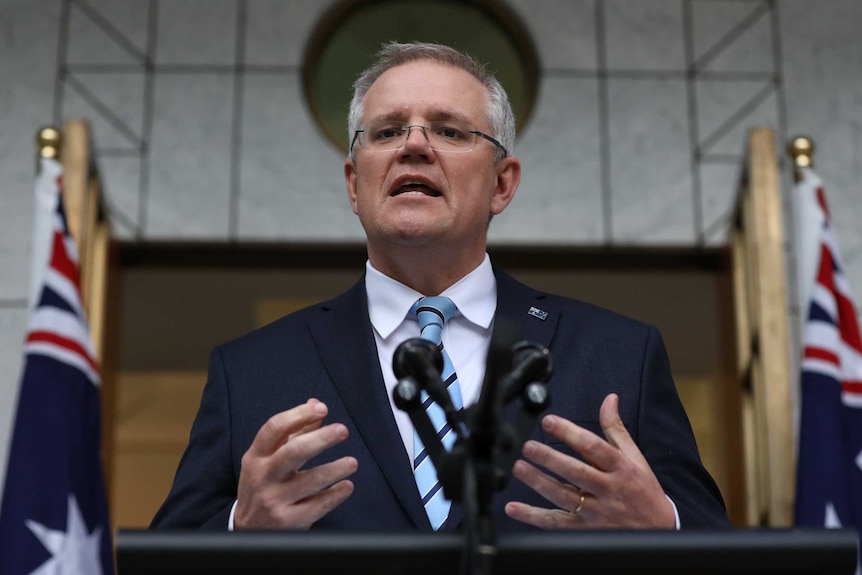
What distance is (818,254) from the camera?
4613mm

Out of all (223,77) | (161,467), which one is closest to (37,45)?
(223,77)

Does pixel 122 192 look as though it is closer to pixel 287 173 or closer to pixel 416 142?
pixel 287 173

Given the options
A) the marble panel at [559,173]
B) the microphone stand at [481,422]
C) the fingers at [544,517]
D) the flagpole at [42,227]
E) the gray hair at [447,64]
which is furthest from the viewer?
the marble panel at [559,173]

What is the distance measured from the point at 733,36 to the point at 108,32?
2606 mm

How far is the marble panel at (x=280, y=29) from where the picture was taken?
5.49 m

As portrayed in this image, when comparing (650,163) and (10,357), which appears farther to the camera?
(650,163)

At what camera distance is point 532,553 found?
4.50ft

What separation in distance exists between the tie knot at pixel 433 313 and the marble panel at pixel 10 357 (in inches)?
120

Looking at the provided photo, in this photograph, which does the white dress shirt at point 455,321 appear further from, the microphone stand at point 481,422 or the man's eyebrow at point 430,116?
the microphone stand at point 481,422

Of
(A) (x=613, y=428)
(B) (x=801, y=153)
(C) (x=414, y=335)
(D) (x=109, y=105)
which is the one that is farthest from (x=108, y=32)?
(A) (x=613, y=428)

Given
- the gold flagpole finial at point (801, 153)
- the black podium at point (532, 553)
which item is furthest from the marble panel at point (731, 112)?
the black podium at point (532, 553)

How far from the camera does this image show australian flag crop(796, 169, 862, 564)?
434 centimetres

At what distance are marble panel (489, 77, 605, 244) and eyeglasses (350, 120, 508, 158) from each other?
266 centimetres

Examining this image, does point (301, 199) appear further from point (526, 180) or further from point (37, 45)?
point (37, 45)
